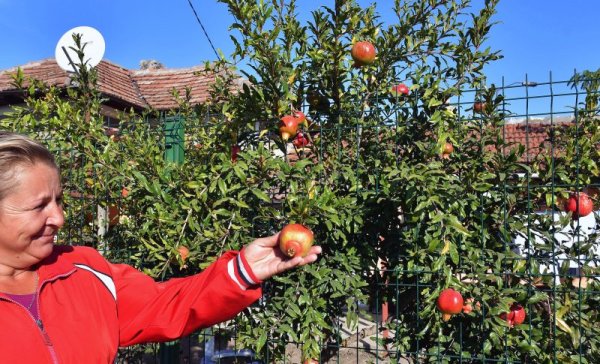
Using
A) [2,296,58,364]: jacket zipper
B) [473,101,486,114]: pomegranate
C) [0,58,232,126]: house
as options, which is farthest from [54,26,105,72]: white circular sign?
[0,58,232,126]: house

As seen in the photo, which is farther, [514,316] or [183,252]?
[183,252]

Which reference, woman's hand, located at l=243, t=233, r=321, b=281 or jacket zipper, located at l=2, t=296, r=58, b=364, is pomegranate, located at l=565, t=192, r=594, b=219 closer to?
woman's hand, located at l=243, t=233, r=321, b=281

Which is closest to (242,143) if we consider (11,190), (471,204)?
(471,204)

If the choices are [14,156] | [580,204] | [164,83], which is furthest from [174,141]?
[164,83]

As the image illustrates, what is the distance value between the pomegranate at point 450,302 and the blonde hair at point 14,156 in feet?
6.05

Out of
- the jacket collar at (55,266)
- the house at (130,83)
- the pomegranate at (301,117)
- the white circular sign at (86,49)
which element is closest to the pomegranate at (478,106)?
the pomegranate at (301,117)

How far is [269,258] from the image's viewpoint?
184 centimetres

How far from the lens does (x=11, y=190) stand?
1500mm

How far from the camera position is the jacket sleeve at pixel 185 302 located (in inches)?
69.7

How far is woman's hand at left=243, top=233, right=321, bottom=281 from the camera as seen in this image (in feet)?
5.83

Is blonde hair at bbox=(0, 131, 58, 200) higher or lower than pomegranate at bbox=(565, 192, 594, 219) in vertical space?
higher

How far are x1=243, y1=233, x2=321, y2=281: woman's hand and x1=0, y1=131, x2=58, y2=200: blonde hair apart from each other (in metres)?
0.68

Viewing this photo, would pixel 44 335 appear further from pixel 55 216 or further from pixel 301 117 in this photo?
pixel 301 117

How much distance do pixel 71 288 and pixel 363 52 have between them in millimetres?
2061
